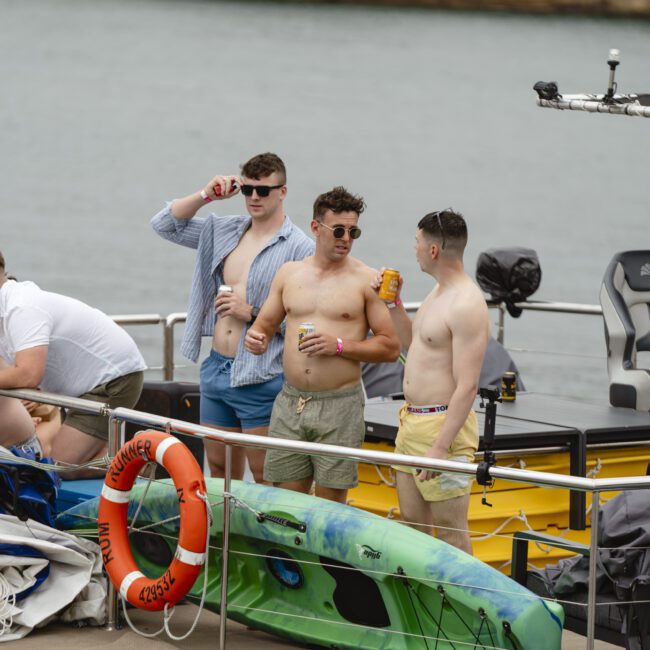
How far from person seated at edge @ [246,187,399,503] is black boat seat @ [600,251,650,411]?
2548 mm

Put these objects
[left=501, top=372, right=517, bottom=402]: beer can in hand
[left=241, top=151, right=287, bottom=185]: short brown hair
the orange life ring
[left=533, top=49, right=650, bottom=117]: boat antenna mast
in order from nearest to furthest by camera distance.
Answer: the orange life ring
[left=533, top=49, right=650, bottom=117]: boat antenna mast
[left=241, top=151, right=287, bottom=185]: short brown hair
[left=501, top=372, right=517, bottom=402]: beer can in hand

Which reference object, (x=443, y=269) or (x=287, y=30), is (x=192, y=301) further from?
(x=287, y=30)

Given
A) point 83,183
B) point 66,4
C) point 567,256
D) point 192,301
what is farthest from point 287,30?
point 192,301

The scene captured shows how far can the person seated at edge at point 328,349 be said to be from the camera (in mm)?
5523

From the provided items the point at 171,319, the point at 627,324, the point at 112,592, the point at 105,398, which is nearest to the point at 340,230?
the point at 105,398

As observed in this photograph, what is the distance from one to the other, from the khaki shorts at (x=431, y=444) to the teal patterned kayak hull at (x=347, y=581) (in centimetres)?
22

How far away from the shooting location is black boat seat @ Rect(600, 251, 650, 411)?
7.65 meters

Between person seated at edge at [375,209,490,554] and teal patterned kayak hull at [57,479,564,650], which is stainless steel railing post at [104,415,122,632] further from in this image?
person seated at edge at [375,209,490,554]

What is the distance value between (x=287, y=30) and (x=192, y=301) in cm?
4414

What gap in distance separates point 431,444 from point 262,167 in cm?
164

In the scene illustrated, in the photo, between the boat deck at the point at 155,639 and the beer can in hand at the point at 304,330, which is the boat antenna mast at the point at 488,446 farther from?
the boat deck at the point at 155,639

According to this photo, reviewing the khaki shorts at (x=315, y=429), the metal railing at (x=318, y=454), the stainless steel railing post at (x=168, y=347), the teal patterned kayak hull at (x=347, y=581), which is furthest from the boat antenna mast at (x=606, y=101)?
the stainless steel railing post at (x=168, y=347)

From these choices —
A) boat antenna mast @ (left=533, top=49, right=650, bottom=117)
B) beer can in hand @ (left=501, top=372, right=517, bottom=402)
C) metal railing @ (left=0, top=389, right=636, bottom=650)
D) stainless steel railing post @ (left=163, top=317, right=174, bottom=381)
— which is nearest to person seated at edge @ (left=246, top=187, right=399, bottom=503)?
metal railing @ (left=0, top=389, right=636, bottom=650)

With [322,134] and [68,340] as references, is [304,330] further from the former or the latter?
[322,134]
